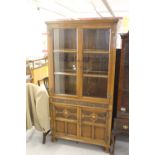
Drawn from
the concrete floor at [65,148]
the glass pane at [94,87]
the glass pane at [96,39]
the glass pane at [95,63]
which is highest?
the glass pane at [96,39]

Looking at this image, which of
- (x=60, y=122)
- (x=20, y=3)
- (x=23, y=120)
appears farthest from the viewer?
(x=60, y=122)

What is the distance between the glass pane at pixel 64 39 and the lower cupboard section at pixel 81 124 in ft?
2.88

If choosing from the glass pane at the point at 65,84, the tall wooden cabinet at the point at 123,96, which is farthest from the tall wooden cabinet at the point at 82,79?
the tall wooden cabinet at the point at 123,96

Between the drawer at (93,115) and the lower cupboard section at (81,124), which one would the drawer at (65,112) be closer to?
the lower cupboard section at (81,124)

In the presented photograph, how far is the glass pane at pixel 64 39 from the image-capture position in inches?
102

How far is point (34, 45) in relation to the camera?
7.52 meters

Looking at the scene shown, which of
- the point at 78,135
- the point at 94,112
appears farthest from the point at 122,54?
the point at 78,135

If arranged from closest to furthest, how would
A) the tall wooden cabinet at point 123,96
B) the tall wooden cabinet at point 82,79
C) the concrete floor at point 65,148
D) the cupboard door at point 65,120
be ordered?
1. the tall wooden cabinet at point 123,96
2. the tall wooden cabinet at point 82,79
3. the concrete floor at point 65,148
4. the cupboard door at point 65,120

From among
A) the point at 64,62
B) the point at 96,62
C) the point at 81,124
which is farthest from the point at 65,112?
the point at 96,62

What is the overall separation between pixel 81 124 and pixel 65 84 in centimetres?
64

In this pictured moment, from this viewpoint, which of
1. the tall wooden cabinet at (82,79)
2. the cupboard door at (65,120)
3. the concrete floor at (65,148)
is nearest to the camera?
the tall wooden cabinet at (82,79)
